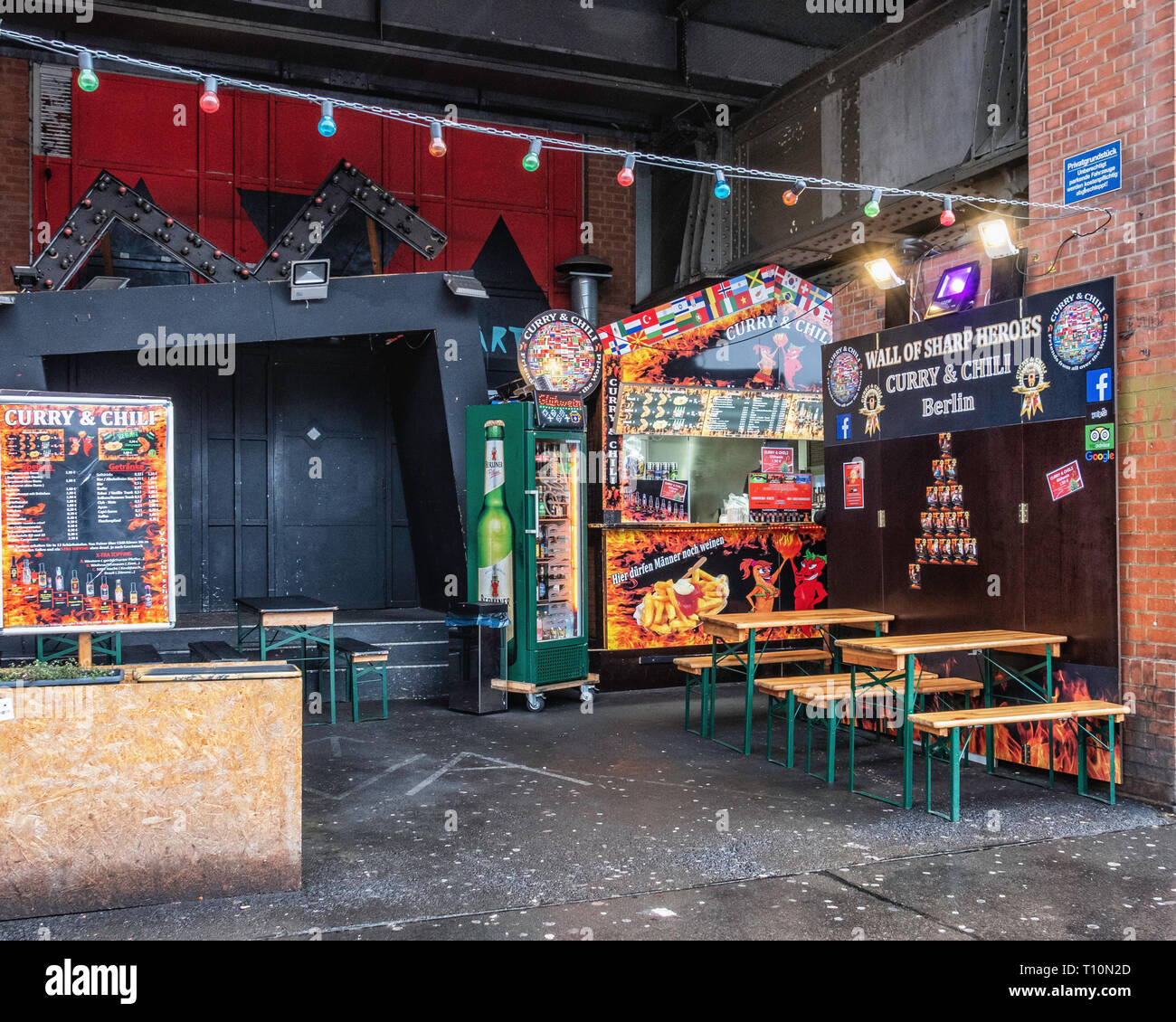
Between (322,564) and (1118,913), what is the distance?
8203 millimetres

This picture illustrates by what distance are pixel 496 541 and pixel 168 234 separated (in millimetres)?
3767

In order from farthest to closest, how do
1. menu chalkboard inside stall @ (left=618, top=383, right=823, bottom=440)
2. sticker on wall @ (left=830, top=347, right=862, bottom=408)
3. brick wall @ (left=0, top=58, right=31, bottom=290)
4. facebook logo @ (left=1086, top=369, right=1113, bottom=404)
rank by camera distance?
menu chalkboard inside stall @ (left=618, top=383, right=823, bottom=440)
brick wall @ (left=0, top=58, right=31, bottom=290)
sticker on wall @ (left=830, top=347, right=862, bottom=408)
facebook logo @ (left=1086, top=369, right=1113, bottom=404)

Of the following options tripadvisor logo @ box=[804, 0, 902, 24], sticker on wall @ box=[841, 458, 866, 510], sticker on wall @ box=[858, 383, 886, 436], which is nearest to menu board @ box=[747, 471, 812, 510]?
sticker on wall @ box=[841, 458, 866, 510]

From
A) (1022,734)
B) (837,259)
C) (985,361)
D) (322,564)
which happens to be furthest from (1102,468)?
(322,564)

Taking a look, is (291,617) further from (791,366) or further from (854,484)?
(791,366)

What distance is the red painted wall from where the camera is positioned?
33.2ft

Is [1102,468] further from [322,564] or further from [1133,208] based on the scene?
[322,564]

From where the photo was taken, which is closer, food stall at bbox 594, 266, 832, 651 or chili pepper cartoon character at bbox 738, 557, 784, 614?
food stall at bbox 594, 266, 832, 651

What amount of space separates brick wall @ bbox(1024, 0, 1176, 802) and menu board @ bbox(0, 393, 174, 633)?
5.11 meters

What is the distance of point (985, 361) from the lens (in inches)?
264

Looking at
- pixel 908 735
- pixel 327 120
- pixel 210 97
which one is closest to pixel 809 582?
pixel 908 735

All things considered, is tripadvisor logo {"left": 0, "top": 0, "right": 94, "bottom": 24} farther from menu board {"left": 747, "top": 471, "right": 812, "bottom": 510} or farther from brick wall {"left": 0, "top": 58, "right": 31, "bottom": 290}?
A: menu board {"left": 747, "top": 471, "right": 812, "bottom": 510}

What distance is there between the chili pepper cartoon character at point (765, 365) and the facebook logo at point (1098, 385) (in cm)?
461

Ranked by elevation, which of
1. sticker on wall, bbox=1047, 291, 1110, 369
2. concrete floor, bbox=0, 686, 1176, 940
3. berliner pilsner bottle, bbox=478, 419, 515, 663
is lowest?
concrete floor, bbox=0, 686, 1176, 940
